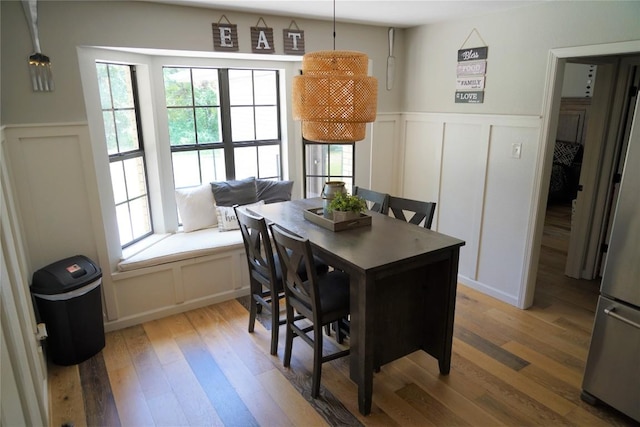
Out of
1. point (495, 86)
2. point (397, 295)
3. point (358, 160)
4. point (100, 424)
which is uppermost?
point (495, 86)

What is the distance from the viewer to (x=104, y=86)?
3.16m

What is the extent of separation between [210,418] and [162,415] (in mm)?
279

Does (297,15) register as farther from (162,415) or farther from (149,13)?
(162,415)

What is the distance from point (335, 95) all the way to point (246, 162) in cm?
206

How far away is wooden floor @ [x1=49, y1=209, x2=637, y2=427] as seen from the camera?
229cm

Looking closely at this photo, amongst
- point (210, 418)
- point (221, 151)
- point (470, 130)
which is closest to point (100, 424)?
point (210, 418)

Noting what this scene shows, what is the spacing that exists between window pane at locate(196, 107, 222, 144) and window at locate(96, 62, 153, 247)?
530mm

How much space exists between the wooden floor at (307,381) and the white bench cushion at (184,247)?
50cm

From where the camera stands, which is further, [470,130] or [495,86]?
[470,130]

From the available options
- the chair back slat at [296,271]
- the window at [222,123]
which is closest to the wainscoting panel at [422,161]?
the window at [222,123]

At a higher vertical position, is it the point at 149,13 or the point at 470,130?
the point at 149,13

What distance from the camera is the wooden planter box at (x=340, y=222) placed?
2633 mm

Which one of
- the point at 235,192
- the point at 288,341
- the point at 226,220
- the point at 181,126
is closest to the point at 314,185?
the point at 235,192

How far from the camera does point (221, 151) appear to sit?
4.03 meters
